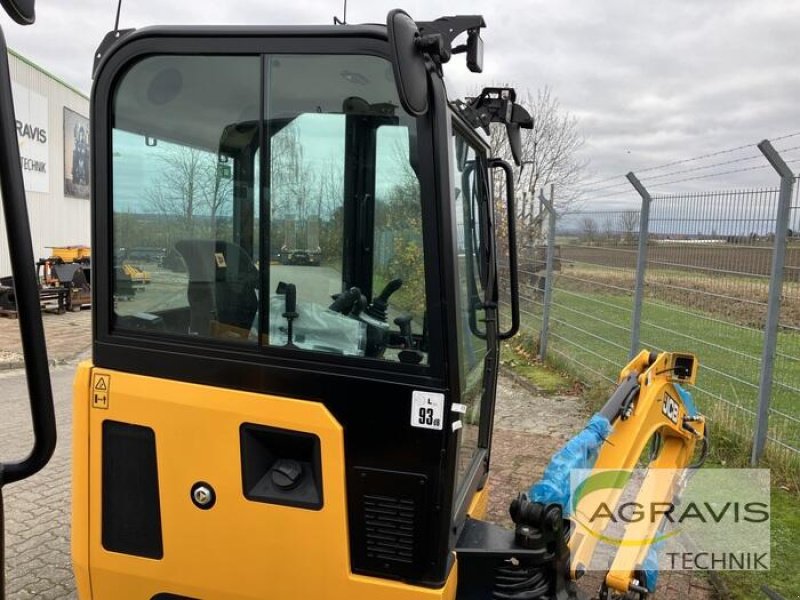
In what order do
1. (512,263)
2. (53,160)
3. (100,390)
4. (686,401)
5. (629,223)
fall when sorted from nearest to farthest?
(100,390)
(512,263)
(686,401)
(629,223)
(53,160)

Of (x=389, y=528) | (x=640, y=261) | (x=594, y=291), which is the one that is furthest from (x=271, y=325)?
(x=594, y=291)

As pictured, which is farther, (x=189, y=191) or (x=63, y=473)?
(x=63, y=473)

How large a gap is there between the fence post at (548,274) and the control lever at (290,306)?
692cm

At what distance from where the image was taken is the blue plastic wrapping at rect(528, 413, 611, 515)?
7.16 feet

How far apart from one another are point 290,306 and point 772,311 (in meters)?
4.01

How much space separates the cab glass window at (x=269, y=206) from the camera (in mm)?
2021

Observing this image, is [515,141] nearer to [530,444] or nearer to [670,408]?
[670,408]

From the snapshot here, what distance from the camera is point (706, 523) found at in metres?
4.07

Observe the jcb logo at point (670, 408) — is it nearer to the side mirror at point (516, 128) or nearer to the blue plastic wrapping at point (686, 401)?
the blue plastic wrapping at point (686, 401)

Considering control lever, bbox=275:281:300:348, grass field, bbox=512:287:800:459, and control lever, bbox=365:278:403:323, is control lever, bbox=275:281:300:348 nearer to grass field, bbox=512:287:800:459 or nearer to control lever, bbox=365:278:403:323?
control lever, bbox=365:278:403:323

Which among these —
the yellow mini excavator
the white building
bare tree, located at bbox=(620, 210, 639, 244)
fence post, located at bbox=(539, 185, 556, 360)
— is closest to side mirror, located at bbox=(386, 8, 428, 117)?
the yellow mini excavator

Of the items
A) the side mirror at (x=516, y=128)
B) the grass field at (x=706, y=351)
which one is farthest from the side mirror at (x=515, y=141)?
the grass field at (x=706, y=351)

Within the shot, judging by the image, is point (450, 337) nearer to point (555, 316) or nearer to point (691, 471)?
point (691, 471)

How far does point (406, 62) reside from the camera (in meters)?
1.67
